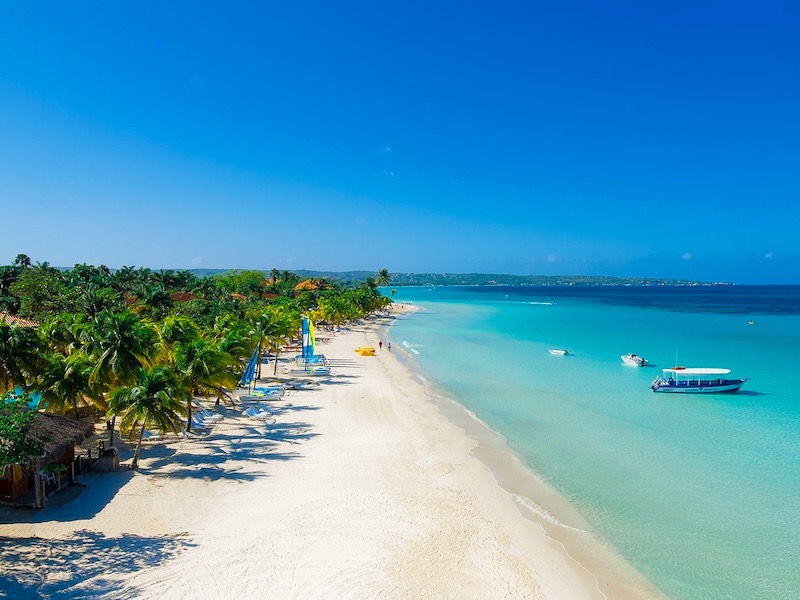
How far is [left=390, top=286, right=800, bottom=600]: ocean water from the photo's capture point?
13.9 metres

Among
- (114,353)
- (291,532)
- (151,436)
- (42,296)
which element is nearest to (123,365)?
(114,353)

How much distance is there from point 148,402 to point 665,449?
2194cm

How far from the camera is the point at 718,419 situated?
28.2 metres

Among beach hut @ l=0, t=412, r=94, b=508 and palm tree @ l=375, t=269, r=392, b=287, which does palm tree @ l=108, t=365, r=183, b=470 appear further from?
palm tree @ l=375, t=269, r=392, b=287

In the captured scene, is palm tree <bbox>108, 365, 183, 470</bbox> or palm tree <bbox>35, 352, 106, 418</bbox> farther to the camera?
palm tree <bbox>35, 352, 106, 418</bbox>

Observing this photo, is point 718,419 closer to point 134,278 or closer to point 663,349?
point 663,349

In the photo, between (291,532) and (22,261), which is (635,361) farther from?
(22,261)

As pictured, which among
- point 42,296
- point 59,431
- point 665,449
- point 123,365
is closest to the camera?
point 59,431

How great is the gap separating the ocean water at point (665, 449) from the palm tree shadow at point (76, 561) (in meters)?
12.7

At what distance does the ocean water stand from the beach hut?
16.3 meters

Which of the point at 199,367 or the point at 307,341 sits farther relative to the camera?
the point at 307,341

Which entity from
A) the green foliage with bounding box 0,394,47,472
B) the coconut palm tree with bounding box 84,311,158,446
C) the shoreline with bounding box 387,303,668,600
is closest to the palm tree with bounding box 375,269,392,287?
the shoreline with bounding box 387,303,668,600

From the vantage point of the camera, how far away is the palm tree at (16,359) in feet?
58.7

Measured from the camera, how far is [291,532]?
13656mm
